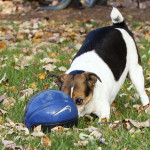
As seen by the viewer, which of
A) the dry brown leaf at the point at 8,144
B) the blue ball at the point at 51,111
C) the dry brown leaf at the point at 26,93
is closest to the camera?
the dry brown leaf at the point at 8,144

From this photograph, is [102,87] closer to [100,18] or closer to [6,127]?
[6,127]

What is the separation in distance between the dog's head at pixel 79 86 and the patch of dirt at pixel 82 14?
7694 mm

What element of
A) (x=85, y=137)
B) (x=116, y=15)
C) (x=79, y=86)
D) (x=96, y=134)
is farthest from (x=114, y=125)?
(x=116, y=15)

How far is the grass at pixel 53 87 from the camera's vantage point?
361 cm

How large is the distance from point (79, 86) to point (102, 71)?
0.66m

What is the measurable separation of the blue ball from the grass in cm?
13

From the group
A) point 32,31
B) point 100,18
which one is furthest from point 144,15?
point 32,31

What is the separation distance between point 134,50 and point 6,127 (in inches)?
87.9

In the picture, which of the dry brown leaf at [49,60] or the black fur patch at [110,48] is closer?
the black fur patch at [110,48]

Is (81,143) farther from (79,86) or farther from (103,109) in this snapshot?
(103,109)

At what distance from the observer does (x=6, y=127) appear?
4.07m

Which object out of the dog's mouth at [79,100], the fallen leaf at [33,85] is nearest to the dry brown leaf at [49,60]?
the fallen leaf at [33,85]

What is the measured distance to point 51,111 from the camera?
3840 millimetres

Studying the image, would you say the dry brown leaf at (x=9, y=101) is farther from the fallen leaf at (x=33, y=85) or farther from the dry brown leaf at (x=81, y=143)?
the dry brown leaf at (x=81, y=143)
